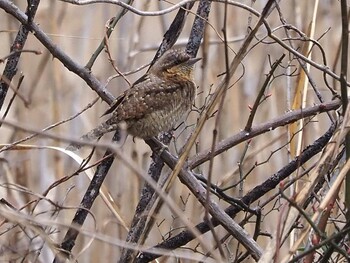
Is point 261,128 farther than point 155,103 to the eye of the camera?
No

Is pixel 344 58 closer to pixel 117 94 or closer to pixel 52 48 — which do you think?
pixel 52 48

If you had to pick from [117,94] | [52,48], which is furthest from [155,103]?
[117,94]

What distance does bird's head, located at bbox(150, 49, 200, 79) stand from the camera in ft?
4.06

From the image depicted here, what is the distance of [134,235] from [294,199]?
52 cm

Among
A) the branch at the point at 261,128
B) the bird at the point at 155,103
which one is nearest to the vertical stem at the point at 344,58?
the branch at the point at 261,128

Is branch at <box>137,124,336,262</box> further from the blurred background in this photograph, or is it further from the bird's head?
the blurred background

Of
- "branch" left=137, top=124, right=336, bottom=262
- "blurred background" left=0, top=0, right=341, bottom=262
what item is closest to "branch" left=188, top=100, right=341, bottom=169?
"branch" left=137, top=124, right=336, bottom=262

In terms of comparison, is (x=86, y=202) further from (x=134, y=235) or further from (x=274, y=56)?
(x=274, y=56)

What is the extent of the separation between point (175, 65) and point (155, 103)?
4.1 inches

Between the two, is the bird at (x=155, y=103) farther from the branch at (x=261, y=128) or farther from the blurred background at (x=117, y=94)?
the blurred background at (x=117, y=94)

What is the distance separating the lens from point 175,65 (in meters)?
1.23

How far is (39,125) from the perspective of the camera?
7.42 feet

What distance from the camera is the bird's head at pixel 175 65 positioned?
1.24m

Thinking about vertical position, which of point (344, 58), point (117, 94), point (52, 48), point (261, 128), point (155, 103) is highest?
point (117, 94)
